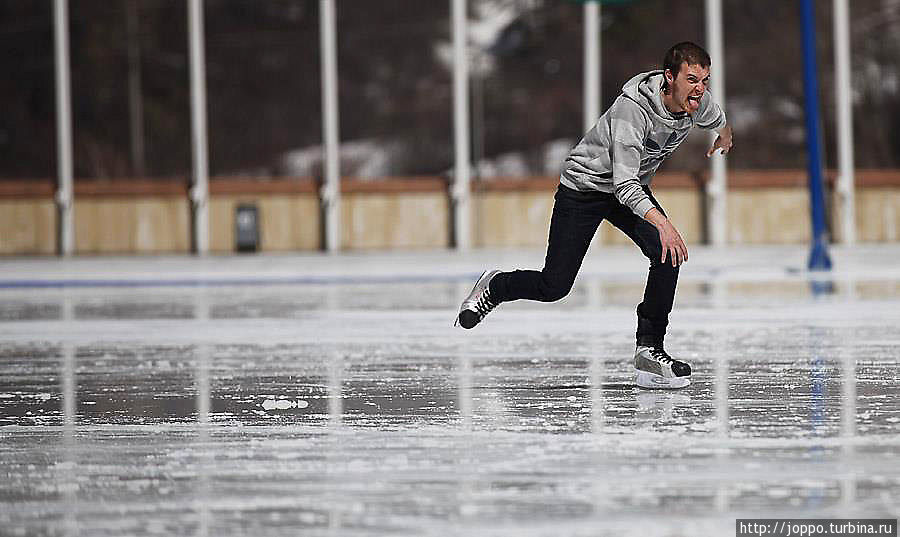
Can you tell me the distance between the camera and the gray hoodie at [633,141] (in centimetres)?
938

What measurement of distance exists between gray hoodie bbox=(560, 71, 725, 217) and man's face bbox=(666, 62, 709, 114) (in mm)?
108

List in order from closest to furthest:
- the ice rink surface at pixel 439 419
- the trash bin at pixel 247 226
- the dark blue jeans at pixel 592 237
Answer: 1. the ice rink surface at pixel 439 419
2. the dark blue jeans at pixel 592 237
3. the trash bin at pixel 247 226

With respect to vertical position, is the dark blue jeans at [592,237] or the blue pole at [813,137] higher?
the blue pole at [813,137]

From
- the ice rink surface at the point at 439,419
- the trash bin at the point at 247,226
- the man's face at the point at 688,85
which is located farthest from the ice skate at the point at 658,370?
the trash bin at the point at 247,226

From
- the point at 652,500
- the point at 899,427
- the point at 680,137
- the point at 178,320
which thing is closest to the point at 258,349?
the point at 178,320

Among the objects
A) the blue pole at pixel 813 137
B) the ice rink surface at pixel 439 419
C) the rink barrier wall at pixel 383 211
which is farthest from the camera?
the rink barrier wall at pixel 383 211

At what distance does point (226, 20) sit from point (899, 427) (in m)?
22.8

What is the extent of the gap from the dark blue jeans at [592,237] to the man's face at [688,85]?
0.60 m

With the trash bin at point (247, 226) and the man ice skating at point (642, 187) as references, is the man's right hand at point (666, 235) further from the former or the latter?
the trash bin at point (247, 226)

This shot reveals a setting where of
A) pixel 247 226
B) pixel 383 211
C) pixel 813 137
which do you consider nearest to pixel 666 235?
pixel 813 137

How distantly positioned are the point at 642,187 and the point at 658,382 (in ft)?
3.40

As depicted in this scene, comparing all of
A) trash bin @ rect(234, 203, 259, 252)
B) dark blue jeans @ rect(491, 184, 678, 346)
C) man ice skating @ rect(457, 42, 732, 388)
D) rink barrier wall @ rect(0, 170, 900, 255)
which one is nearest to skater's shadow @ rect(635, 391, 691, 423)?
man ice skating @ rect(457, 42, 732, 388)

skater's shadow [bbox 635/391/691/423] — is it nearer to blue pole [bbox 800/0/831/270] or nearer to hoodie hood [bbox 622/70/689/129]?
hoodie hood [bbox 622/70/689/129]

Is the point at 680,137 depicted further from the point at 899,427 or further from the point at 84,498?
the point at 84,498
